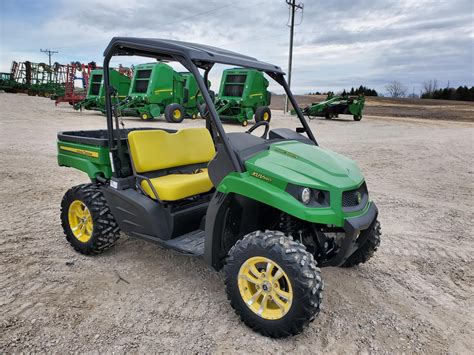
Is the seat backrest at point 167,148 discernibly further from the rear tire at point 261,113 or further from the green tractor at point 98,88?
the green tractor at point 98,88

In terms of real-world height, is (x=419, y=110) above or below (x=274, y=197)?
above

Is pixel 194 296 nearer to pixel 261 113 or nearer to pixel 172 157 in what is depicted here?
pixel 172 157

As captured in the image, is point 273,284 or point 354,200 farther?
point 354,200

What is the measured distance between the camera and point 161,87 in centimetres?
1544

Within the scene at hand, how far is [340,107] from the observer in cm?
2122

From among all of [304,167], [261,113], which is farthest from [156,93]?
[304,167]

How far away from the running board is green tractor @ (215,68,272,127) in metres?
11.9

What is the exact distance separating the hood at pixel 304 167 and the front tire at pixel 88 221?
62.9 inches

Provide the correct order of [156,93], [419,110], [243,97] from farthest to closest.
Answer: [419,110] < [243,97] < [156,93]

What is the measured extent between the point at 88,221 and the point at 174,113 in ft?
38.8

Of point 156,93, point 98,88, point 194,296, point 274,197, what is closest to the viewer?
point 274,197

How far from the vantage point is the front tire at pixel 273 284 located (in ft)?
7.93

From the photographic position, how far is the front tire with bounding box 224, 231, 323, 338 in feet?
7.93

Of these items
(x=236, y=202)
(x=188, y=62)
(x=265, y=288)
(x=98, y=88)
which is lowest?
(x=265, y=288)
